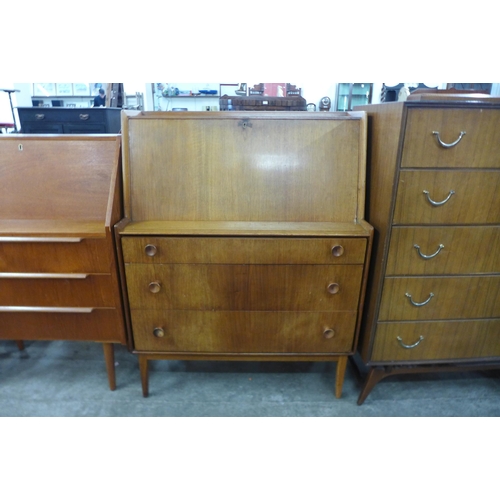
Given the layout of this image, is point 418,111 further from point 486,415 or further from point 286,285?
point 486,415

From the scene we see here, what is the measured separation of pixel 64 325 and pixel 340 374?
1.13m

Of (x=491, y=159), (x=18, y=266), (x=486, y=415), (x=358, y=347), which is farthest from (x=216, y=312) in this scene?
(x=486, y=415)

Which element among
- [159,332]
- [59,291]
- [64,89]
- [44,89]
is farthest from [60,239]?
[44,89]

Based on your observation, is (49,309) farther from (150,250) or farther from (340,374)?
(340,374)

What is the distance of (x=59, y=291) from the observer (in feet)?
4.28

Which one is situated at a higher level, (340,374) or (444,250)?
(444,250)

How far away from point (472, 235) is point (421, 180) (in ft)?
0.94

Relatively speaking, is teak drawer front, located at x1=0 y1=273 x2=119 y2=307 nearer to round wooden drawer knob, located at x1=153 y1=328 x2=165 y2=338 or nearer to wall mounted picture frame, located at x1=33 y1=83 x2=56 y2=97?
round wooden drawer knob, located at x1=153 y1=328 x2=165 y2=338

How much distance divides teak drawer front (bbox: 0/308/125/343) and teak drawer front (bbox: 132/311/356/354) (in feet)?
0.30

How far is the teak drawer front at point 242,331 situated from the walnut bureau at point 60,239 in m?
0.14

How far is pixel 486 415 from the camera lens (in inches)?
56.9

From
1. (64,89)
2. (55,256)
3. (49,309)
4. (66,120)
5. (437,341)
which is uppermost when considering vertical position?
(64,89)

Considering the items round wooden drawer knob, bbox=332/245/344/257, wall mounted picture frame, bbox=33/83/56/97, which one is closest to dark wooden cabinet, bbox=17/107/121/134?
round wooden drawer knob, bbox=332/245/344/257

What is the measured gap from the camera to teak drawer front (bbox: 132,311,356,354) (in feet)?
4.38
